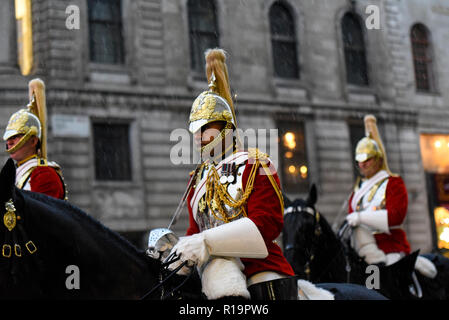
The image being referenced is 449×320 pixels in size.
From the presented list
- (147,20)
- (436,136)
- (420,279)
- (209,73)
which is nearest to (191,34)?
(147,20)

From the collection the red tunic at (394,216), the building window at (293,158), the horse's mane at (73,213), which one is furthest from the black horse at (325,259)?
the building window at (293,158)

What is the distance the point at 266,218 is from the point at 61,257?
113cm

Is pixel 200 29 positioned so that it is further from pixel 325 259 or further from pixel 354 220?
pixel 325 259

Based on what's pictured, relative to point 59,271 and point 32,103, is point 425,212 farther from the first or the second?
point 59,271

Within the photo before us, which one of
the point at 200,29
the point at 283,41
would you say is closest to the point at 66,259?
the point at 200,29

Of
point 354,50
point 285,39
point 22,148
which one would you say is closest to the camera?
point 22,148

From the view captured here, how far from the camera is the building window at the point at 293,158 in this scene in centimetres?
2095

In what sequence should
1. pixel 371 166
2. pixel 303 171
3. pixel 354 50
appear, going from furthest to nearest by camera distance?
pixel 354 50, pixel 303 171, pixel 371 166

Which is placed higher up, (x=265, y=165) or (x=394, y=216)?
(x=265, y=165)

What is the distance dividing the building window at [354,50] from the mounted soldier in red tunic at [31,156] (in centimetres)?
1879

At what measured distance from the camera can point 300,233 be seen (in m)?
6.43

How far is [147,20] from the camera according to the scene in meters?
18.8
